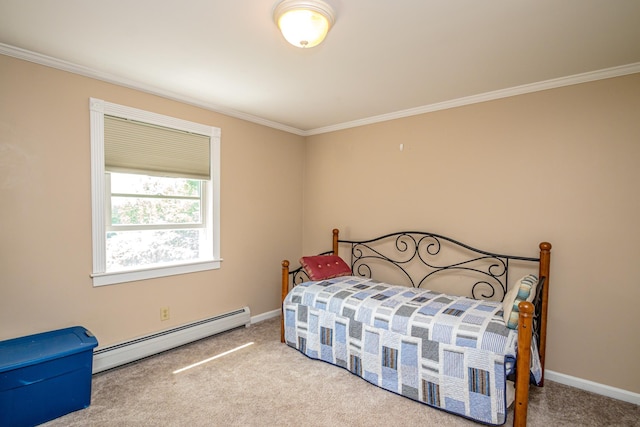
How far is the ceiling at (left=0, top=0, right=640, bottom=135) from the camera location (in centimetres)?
171

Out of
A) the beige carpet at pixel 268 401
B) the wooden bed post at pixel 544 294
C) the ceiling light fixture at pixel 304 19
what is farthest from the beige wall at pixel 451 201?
the ceiling light fixture at pixel 304 19

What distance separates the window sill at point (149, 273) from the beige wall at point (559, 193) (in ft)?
6.70

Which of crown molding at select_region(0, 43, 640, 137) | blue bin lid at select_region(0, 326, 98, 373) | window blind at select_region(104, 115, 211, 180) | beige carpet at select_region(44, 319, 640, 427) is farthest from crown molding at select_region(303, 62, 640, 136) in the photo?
blue bin lid at select_region(0, 326, 98, 373)

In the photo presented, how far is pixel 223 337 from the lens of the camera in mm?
3350

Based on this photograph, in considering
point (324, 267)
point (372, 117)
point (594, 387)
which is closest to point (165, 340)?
point (324, 267)

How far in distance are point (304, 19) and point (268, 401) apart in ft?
7.82

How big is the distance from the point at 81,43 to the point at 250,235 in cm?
227

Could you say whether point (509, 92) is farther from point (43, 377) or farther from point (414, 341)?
point (43, 377)

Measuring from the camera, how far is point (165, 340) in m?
2.94

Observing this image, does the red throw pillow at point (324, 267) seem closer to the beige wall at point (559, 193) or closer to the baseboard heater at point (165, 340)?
the beige wall at point (559, 193)

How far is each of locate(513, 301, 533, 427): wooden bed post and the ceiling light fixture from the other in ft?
6.23

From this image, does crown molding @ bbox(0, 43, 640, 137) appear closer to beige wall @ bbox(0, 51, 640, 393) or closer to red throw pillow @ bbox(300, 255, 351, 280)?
beige wall @ bbox(0, 51, 640, 393)

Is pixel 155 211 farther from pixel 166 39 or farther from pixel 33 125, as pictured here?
pixel 166 39

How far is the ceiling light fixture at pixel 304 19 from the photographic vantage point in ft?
5.26
